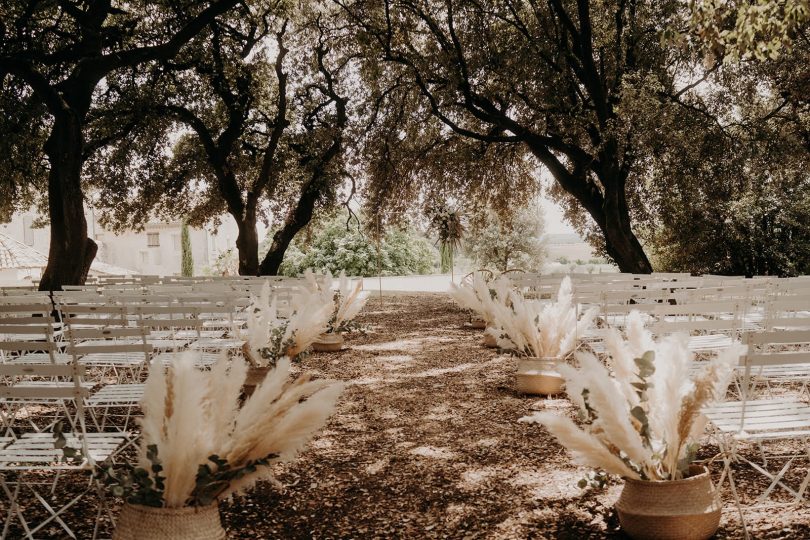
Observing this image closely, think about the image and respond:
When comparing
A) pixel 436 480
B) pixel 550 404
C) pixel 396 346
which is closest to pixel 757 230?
pixel 396 346

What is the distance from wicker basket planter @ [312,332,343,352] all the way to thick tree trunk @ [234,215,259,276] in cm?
733

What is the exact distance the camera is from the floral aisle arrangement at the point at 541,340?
625 cm

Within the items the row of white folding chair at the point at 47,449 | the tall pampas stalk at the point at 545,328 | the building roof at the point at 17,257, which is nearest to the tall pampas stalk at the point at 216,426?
the row of white folding chair at the point at 47,449

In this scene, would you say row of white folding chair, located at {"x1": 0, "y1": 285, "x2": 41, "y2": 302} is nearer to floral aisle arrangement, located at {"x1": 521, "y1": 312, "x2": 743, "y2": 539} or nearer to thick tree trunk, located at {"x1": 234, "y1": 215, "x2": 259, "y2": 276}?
thick tree trunk, located at {"x1": 234, "y1": 215, "x2": 259, "y2": 276}

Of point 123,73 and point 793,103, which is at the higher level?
point 123,73

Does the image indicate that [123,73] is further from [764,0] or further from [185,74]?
[764,0]

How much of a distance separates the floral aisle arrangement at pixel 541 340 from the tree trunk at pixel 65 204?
7677 millimetres

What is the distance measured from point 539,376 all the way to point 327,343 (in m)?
4.30

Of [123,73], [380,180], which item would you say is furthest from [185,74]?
[380,180]

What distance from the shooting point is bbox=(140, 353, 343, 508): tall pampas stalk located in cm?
250

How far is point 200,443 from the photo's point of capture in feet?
8.38

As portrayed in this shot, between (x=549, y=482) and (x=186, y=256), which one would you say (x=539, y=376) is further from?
(x=186, y=256)

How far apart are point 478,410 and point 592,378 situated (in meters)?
3.41

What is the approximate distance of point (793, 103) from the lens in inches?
555
